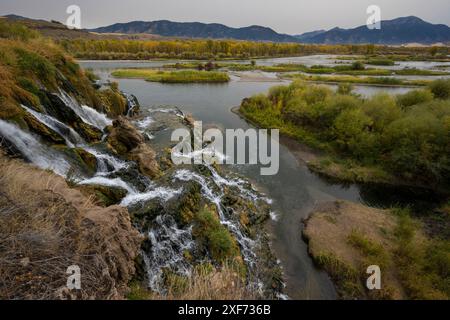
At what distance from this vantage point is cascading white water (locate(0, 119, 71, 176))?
8.79 meters

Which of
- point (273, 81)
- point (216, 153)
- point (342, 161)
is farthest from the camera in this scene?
point (273, 81)

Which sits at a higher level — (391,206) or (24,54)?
(24,54)

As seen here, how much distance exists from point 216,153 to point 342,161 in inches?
368

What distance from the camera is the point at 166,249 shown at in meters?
8.13

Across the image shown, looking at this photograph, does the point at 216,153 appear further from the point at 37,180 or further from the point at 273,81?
the point at 273,81

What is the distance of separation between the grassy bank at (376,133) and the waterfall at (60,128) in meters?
15.1

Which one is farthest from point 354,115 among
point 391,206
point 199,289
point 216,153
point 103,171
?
point 199,289

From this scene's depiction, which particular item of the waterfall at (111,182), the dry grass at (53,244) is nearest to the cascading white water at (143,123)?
the waterfall at (111,182)

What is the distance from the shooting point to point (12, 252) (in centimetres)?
392

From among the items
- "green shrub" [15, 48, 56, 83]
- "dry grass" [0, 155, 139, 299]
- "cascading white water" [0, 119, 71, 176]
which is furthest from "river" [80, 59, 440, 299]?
"green shrub" [15, 48, 56, 83]

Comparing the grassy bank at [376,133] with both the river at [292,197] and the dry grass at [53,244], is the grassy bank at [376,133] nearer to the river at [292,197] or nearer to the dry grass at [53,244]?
the river at [292,197]

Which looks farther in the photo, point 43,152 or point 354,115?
point 354,115

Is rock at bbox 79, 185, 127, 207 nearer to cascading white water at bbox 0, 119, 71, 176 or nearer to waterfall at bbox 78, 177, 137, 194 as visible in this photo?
waterfall at bbox 78, 177, 137, 194

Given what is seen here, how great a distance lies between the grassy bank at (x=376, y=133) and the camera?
49.4ft
